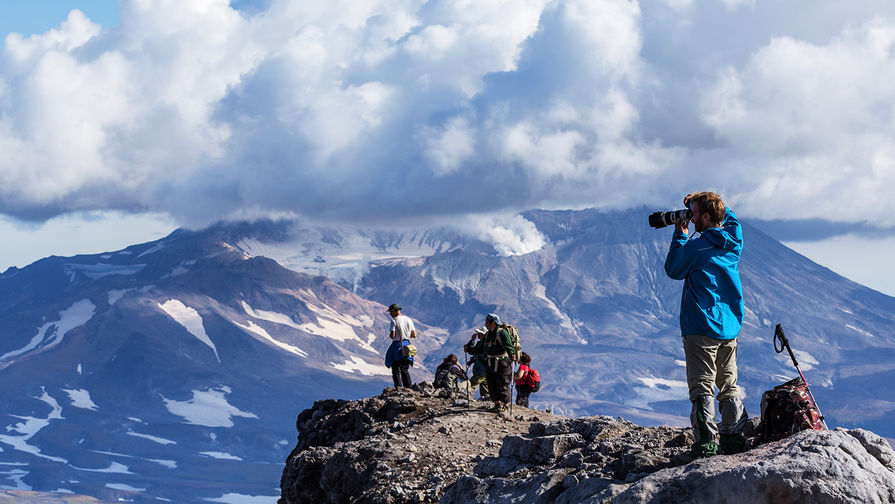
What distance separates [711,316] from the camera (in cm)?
1117

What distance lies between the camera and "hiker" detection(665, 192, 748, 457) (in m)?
11.2

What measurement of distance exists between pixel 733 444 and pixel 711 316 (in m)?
1.35

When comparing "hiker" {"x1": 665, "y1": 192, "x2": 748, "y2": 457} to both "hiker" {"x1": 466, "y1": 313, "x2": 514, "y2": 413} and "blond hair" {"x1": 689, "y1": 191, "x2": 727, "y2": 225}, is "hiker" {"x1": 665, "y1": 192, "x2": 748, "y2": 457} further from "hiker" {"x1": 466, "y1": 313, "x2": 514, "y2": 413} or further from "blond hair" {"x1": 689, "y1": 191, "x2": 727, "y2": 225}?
"hiker" {"x1": 466, "y1": 313, "x2": 514, "y2": 413}

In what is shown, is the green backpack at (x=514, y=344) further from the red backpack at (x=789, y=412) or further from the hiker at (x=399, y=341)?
the red backpack at (x=789, y=412)

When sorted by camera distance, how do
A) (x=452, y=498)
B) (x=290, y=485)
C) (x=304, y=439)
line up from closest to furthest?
(x=452, y=498) < (x=290, y=485) < (x=304, y=439)

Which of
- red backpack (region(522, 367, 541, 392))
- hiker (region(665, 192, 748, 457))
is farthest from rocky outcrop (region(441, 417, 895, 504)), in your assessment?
red backpack (region(522, 367, 541, 392))

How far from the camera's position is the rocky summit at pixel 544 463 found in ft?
31.6

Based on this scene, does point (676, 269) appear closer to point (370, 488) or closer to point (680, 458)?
point (680, 458)

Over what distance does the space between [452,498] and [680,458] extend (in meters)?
3.67

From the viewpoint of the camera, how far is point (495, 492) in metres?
12.9

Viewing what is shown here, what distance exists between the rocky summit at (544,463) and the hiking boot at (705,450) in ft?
0.43

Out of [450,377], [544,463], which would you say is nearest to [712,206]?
[544,463]

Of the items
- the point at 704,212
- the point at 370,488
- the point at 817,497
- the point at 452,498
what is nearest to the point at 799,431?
the point at 817,497

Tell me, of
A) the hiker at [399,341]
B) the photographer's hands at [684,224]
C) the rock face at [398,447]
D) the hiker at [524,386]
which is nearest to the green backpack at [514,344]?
the rock face at [398,447]
